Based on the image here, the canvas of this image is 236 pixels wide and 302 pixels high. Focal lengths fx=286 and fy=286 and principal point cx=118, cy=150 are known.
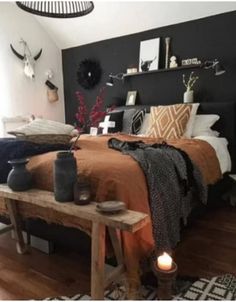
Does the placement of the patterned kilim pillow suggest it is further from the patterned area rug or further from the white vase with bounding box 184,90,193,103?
the patterned area rug

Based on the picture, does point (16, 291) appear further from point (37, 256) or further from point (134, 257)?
point (134, 257)

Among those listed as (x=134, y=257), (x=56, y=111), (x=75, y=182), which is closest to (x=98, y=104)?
(x=75, y=182)

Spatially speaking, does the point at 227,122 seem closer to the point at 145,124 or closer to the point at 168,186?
the point at 145,124

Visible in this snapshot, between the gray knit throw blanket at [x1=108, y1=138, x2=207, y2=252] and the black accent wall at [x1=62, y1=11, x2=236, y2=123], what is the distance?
1.56m

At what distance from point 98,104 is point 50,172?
587 millimetres

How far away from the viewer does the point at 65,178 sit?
1564 millimetres

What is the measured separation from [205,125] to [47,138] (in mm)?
1743

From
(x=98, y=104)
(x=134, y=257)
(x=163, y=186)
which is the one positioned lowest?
(x=134, y=257)

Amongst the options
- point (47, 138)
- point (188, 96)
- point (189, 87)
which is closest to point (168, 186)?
point (47, 138)

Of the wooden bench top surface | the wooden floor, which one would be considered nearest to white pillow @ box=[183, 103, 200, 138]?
the wooden floor

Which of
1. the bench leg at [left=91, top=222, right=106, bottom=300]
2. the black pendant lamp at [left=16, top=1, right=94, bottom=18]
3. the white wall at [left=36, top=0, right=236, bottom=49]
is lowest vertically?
the bench leg at [left=91, top=222, right=106, bottom=300]

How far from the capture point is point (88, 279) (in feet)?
5.84

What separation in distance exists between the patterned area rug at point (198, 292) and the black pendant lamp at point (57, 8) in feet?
5.15

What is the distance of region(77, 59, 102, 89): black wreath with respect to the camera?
15.0 feet
